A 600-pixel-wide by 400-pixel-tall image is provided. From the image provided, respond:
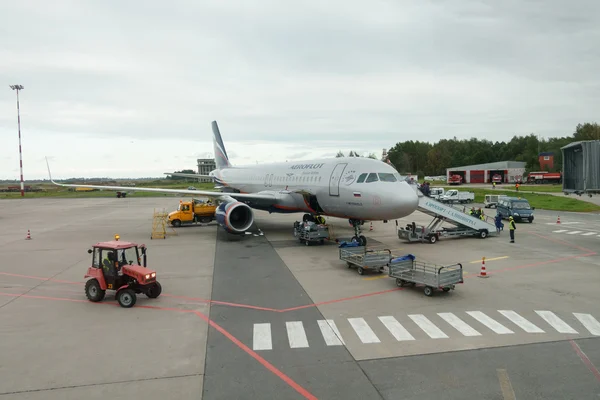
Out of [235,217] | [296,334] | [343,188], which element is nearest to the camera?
[296,334]

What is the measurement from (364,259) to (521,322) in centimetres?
646

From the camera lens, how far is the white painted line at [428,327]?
1041 cm

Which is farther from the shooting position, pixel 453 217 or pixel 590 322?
pixel 453 217

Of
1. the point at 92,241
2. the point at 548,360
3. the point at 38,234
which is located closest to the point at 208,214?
the point at 92,241

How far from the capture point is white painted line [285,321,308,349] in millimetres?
9961

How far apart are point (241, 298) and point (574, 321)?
383 inches

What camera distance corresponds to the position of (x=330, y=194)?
23.9 metres

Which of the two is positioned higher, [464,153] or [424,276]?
[464,153]

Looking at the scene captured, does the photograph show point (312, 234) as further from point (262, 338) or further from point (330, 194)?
point (262, 338)

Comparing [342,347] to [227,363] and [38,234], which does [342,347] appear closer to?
[227,363]

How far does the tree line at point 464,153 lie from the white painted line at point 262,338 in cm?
13368

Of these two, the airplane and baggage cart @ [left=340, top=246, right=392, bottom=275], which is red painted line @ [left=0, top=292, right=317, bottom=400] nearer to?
baggage cart @ [left=340, top=246, right=392, bottom=275]

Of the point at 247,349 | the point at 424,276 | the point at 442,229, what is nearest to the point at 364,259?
the point at 424,276

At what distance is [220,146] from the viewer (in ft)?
158
